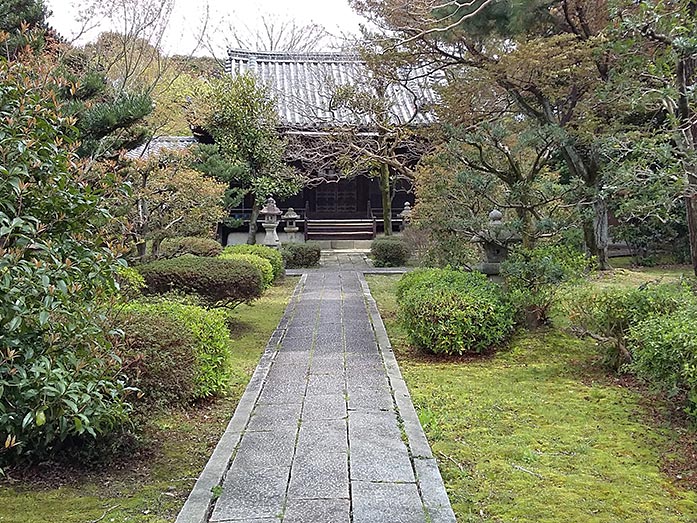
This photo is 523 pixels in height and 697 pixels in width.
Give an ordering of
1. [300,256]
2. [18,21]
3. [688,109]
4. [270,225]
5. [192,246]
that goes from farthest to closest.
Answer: [270,225], [300,256], [192,246], [18,21], [688,109]

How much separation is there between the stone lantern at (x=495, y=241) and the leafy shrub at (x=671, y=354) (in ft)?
10.2

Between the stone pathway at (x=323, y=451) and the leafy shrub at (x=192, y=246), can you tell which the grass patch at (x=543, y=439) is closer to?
the stone pathway at (x=323, y=451)

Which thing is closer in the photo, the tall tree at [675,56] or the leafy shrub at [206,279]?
the tall tree at [675,56]

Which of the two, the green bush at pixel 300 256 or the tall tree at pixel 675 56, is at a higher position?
the tall tree at pixel 675 56

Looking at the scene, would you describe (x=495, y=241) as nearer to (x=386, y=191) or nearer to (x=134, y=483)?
(x=134, y=483)

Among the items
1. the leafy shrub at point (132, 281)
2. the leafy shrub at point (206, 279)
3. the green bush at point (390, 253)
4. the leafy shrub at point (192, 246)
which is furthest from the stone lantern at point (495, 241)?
the green bush at point (390, 253)

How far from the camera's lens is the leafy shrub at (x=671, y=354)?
433 cm

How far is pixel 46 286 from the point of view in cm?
299

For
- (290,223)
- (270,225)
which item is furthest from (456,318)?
(290,223)

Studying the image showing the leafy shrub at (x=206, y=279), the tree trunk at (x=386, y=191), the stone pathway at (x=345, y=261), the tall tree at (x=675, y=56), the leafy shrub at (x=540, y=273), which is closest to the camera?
the tall tree at (x=675, y=56)

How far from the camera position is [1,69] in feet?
11.8

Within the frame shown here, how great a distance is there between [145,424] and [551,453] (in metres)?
2.73

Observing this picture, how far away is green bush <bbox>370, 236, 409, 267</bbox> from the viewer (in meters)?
16.5

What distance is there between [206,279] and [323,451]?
4378 millimetres
